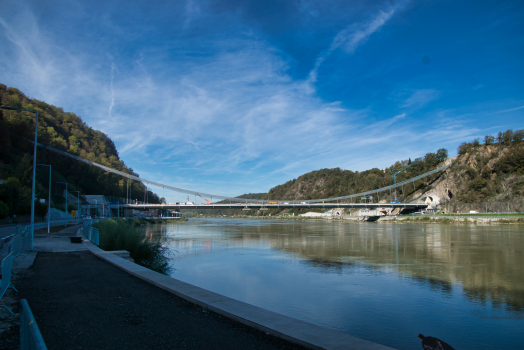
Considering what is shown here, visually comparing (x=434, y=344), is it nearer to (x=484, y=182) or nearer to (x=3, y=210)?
(x=3, y=210)

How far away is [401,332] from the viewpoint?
547 centimetres

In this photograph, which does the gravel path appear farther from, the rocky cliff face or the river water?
the rocky cliff face

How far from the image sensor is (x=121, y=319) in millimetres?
4340

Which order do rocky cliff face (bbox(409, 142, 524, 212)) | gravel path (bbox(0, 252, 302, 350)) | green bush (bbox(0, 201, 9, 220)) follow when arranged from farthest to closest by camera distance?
rocky cliff face (bbox(409, 142, 524, 212)), green bush (bbox(0, 201, 9, 220)), gravel path (bbox(0, 252, 302, 350))

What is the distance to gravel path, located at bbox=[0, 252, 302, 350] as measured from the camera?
11.6ft

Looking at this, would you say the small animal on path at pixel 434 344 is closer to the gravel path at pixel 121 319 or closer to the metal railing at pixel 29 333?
the gravel path at pixel 121 319

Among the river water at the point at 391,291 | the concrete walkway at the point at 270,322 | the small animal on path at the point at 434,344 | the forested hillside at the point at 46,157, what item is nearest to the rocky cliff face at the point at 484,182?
the river water at the point at 391,291

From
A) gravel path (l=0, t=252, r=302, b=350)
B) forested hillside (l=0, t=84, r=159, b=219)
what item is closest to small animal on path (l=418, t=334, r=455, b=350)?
gravel path (l=0, t=252, r=302, b=350)

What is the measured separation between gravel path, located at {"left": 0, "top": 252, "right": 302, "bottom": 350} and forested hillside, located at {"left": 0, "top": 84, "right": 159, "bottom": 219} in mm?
28484

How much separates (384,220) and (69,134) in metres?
92.5

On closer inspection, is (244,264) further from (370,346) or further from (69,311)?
(370,346)

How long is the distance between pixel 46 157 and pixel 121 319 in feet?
262

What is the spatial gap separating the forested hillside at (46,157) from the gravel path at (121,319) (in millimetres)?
28484

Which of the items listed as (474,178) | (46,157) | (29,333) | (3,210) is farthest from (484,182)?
(46,157)
